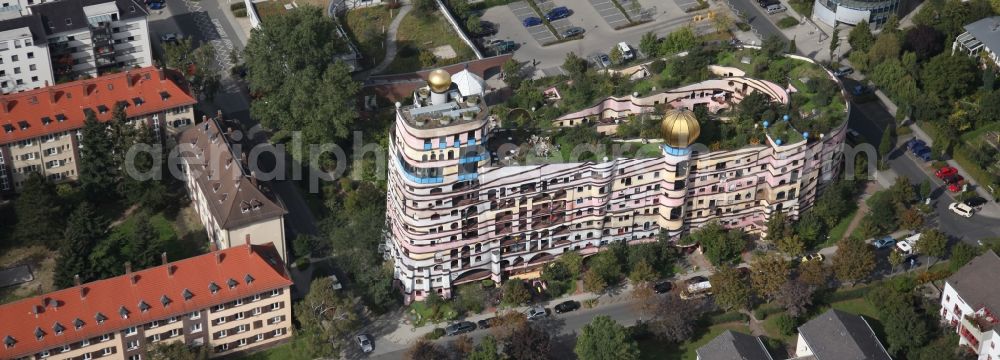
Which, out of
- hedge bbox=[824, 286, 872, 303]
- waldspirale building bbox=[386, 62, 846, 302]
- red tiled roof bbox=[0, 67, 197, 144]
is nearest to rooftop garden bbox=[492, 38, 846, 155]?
waldspirale building bbox=[386, 62, 846, 302]

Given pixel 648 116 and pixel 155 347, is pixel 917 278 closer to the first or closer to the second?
pixel 648 116

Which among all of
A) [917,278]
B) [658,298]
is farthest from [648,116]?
[917,278]

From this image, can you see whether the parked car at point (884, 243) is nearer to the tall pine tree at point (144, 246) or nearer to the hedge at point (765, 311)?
the hedge at point (765, 311)

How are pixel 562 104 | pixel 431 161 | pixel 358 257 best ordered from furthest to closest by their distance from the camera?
pixel 562 104, pixel 358 257, pixel 431 161

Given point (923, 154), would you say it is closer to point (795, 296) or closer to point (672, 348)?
point (795, 296)

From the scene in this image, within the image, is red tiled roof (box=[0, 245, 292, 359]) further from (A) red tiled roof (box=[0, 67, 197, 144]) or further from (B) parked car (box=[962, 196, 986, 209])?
(B) parked car (box=[962, 196, 986, 209])
